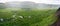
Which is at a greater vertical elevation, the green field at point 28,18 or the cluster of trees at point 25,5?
the cluster of trees at point 25,5

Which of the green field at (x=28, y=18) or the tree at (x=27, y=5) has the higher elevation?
the tree at (x=27, y=5)

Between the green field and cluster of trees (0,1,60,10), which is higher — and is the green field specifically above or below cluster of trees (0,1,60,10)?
below

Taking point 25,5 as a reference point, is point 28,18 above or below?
below

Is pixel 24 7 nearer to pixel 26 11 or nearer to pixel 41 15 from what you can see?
pixel 26 11

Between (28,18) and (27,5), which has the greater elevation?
(27,5)

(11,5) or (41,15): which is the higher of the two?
(11,5)

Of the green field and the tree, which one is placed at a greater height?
the tree

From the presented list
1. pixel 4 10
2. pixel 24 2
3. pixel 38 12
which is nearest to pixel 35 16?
pixel 38 12
